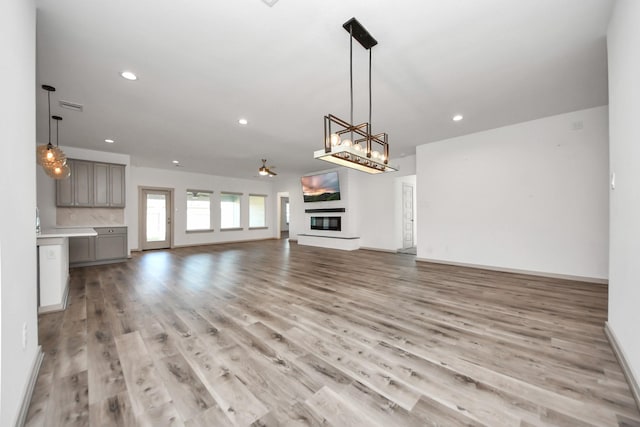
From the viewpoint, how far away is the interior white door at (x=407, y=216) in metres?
7.82

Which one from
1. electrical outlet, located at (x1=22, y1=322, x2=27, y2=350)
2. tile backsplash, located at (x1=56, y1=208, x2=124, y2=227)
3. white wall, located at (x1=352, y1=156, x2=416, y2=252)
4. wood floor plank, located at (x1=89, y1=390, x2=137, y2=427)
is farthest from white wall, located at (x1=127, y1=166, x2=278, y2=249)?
wood floor plank, located at (x1=89, y1=390, x2=137, y2=427)

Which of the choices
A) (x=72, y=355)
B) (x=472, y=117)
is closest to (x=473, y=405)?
(x=72, y=355)

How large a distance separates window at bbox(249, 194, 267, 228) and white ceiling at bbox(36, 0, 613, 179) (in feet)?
20.5

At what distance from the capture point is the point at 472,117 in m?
4.36

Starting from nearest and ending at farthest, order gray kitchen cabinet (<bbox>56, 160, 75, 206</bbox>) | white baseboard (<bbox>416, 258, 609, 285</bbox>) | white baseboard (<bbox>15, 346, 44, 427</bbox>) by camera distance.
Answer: white baseboard (<bbox>15, 346, 44, 427</bbox>), white baseboard (<bbox>416, 258, 609, 285</bbox>), gray kitchen cabinet (<bbox>56, 160, 75, 206</bbox>)

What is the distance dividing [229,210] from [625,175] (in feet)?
34.1

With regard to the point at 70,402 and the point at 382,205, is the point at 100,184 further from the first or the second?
the point at 382,205

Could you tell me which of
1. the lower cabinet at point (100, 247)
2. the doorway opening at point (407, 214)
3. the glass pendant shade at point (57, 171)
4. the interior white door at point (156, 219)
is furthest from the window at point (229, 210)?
the doorway opening at point (407, 214)

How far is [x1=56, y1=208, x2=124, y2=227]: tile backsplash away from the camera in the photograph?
5.79 m

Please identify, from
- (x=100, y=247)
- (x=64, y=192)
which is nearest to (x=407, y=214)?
(x=100, y=247)

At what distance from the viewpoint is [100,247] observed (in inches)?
228

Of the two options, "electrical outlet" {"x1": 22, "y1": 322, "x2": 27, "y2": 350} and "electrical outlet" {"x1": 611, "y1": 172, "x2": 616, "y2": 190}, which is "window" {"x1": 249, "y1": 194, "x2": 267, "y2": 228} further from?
"electrical outlet" {"x1": 611, "y1": 172, "x2": 616, "y2": 190}

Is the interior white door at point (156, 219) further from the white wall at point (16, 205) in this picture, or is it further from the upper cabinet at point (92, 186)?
the white wall at point (16, 205)

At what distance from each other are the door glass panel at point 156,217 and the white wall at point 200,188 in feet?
1.10
